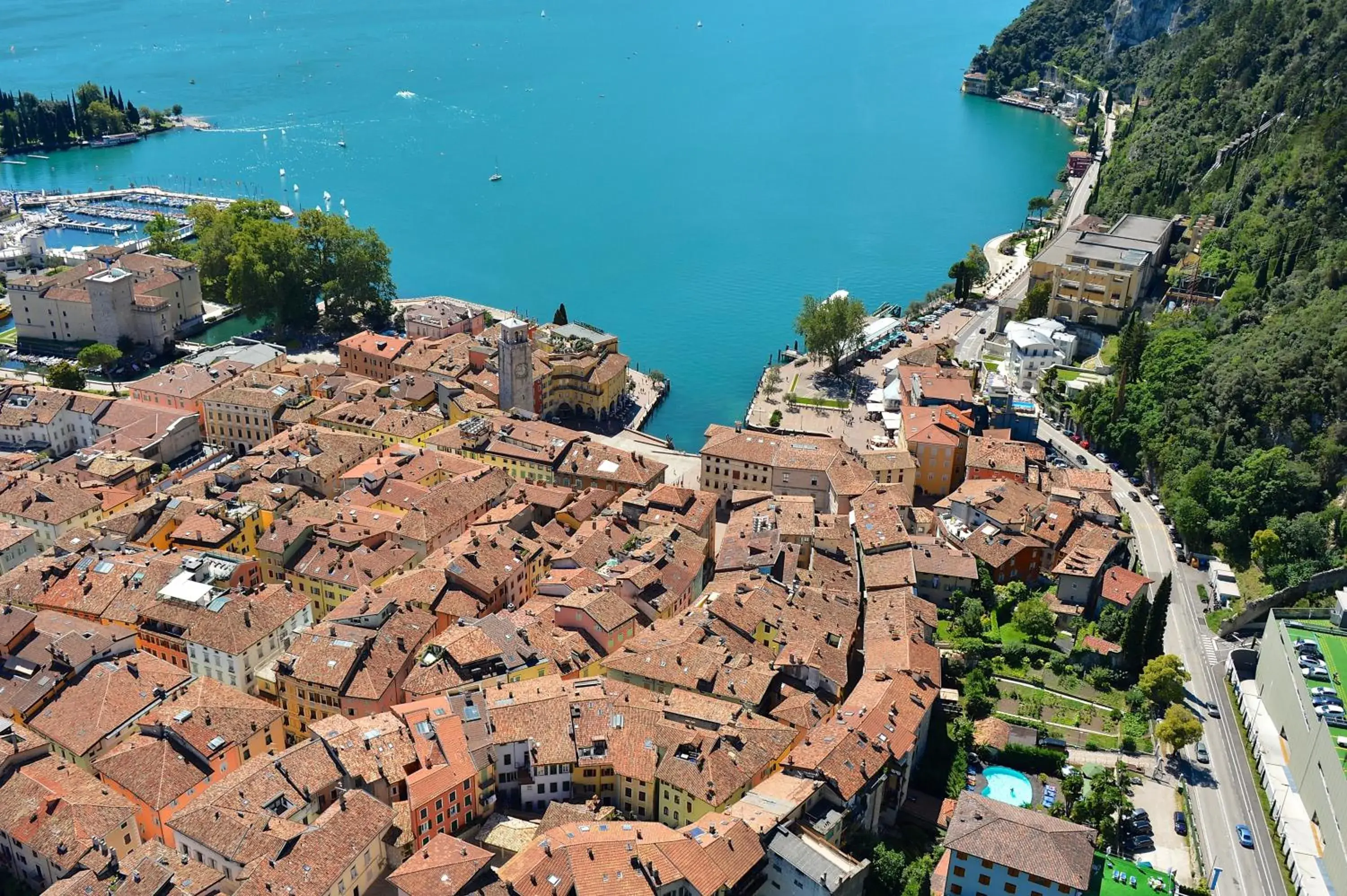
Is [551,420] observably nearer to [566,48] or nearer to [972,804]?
[972,804]

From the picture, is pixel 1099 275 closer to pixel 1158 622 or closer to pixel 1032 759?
pixel 1158 622

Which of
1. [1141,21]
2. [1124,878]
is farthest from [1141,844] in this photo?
[1141,21]

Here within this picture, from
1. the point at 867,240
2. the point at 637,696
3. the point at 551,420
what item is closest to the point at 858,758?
the point at 637,696

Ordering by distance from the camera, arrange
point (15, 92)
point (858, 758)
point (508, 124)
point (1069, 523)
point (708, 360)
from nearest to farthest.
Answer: point (858, 758) < point (1069, 523) < point (708, 360) < point (508, 124) < point (15, 92)

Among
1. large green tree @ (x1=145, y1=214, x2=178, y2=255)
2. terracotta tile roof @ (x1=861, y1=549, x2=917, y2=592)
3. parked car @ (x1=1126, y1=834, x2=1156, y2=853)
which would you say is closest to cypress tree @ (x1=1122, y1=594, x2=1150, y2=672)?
terracotta tile roof @ (x1=861, y1=549, x2=917, y2=592)

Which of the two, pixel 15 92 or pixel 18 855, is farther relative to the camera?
pixel 15 92
